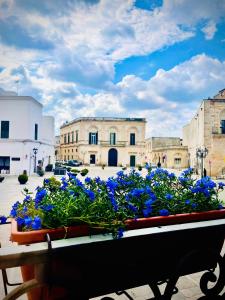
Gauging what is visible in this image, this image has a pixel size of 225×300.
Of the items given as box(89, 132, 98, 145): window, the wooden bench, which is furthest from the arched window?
the wooden bench

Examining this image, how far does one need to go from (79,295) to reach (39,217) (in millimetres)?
611

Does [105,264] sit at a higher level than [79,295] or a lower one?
higher

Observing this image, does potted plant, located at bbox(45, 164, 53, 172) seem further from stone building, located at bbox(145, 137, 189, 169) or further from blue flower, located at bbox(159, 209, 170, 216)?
blue flower, located at bbox(159, 209, 170, 216)

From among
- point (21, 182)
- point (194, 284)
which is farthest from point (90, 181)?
point (21, 182)

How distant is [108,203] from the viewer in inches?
85.4

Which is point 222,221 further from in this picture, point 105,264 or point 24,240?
point 24,240

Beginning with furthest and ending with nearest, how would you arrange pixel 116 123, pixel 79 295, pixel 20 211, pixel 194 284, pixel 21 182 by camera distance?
pixel 116 123 < pixel 21 182 < pixel 194 284 < pixel 20 211 < pixel 79 295

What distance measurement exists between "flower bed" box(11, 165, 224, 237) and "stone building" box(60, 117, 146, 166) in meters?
45.9

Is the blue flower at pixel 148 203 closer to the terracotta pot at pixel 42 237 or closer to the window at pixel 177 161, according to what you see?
the terracotta pot at pixel 42 237

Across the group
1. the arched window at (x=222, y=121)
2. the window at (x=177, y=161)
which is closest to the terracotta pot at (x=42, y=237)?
the arched window at (x=222, y=121)

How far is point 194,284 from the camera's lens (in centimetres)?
341

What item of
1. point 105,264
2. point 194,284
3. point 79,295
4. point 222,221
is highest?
point 222,221

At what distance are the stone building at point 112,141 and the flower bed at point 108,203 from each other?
4590 centimetres

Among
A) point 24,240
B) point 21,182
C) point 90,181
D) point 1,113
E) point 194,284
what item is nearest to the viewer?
point 24,240
